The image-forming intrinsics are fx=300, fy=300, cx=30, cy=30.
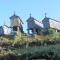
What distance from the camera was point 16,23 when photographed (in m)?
26.6

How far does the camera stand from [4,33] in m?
25.3

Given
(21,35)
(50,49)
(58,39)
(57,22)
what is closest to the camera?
(50,49)

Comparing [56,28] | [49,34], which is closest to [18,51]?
[49,34]

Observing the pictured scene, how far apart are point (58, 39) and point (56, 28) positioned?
10.2 feet

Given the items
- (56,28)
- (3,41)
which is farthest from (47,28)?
(3,41)

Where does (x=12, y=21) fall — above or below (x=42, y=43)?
above

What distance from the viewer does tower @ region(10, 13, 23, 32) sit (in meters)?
26.3

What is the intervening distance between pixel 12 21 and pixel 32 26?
1.97 m

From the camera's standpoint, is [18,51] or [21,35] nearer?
[18,51]

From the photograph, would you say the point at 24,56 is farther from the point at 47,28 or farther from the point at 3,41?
the point at 47,28

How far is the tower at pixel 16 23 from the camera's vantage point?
86.3 ft

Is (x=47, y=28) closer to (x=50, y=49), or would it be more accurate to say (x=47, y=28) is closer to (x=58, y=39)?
(x=58, y=39)

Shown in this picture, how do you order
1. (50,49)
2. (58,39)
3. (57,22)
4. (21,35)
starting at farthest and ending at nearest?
(57,22) < (21,35) < (58,39) < (50,49)

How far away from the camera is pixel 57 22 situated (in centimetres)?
2659
